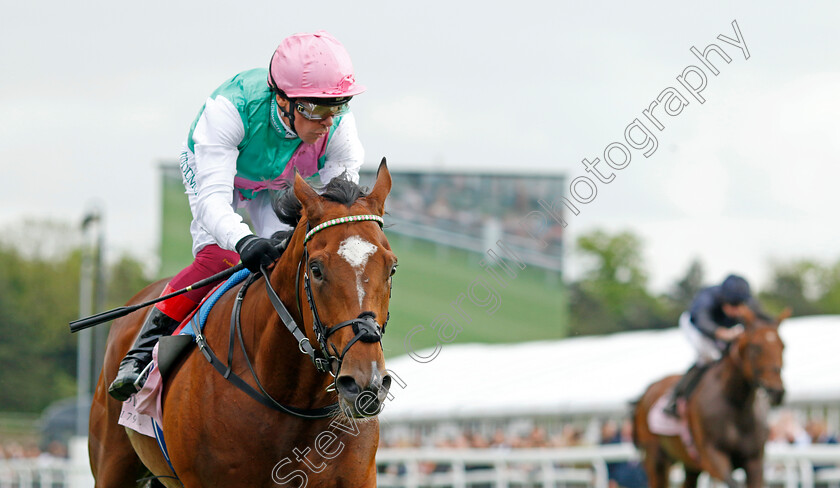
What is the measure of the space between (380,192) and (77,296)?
2757 inches

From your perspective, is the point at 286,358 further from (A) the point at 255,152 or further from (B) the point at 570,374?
(B) the point at 570,374

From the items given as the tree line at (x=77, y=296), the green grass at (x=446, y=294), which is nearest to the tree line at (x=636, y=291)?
the tree line at (x=77, y=296)

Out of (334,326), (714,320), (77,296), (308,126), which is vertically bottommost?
(77,296)

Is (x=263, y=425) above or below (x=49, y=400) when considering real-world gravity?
above

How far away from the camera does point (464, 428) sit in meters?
22.3

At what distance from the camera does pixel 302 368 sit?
4340 millimetres

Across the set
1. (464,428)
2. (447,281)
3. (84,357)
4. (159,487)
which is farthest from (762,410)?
(84,357)

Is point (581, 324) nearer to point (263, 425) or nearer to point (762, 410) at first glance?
point (762, 410)

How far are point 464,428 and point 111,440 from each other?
17.0m

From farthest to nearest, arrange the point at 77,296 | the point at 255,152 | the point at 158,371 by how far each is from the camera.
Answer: the point at 77,296
the point at 255,152
the point at 158,371

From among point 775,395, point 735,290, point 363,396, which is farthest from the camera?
point 735,290

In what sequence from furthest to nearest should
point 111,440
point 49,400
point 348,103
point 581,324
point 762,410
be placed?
point 581,324, point 49,400, point 762,410, point 111,440, point 348,103

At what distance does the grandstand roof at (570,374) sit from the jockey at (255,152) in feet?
35.3

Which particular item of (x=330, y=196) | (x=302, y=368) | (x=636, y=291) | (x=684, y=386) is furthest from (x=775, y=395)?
(x=636, y=291)
